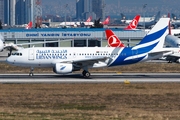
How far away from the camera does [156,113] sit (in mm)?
25062

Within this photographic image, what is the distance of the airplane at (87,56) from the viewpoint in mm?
44719

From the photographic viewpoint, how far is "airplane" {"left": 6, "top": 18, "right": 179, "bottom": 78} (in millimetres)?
44719

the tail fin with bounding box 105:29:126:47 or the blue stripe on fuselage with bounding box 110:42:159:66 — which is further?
the tail fin with bounding box 105:29:126:47

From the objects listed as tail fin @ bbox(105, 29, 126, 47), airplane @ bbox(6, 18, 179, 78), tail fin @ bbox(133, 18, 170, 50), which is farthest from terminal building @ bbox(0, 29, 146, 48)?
airplane @ bbox(6, 18, 179, 78)

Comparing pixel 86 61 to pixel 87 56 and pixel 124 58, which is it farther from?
pixel 124 58

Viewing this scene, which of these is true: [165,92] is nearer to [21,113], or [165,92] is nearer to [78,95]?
[78,95]

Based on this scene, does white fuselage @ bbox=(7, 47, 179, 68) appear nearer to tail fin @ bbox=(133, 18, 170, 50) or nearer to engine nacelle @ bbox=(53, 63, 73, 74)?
engine nacelle @ bbox=(53, 63, 73, 74)

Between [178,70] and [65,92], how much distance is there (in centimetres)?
2973

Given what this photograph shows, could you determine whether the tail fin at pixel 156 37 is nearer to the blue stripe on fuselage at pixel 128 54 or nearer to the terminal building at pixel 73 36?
the blue stripe on fuselage at pixel 128 54

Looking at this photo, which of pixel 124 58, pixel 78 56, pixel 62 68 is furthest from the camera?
pixel 124 58

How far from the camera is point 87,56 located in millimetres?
45938

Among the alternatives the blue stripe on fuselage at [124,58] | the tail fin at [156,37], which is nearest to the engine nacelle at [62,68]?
the blue stripe on fuselage at [124,58]

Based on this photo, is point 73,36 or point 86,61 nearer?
point 86,61

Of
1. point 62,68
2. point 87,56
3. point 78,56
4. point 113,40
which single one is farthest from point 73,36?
point 62,68
